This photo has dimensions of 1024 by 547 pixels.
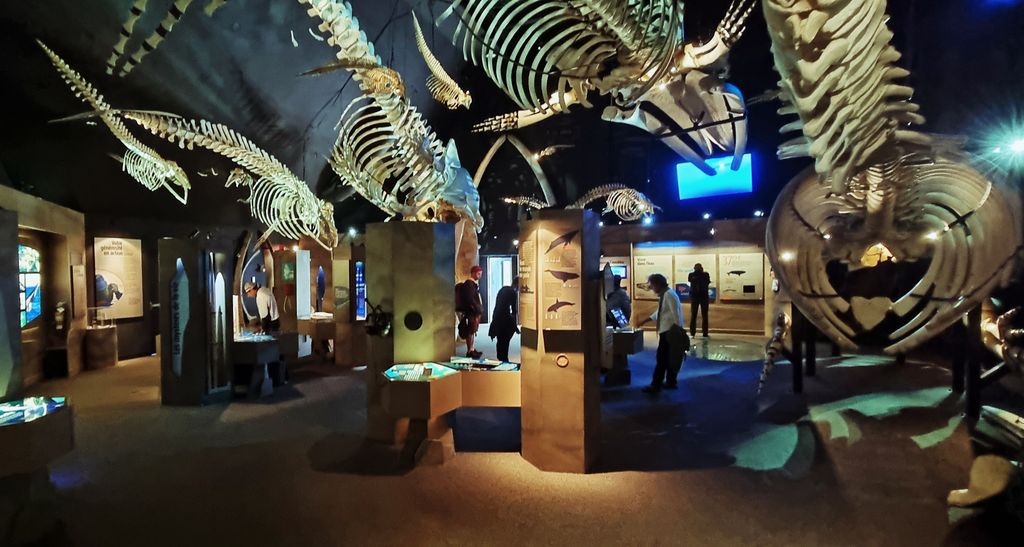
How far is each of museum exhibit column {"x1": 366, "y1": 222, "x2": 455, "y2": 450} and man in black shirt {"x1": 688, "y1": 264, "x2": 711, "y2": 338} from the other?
793 cm

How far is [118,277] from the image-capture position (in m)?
9.27

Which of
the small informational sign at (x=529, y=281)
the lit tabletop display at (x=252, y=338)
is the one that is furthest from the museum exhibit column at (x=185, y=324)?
the small informational sign at (x=529, y=281)

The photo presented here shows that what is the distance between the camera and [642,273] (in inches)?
501

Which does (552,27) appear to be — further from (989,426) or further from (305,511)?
(989,426)

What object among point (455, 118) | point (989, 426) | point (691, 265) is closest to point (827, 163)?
point (989, 426)

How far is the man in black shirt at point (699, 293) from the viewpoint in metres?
11.1

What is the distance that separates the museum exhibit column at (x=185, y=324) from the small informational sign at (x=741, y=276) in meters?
10.4

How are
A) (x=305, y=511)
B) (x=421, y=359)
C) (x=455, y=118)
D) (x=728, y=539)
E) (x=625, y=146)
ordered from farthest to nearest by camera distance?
1. (x=455, y=118)
2. (x=625, y=146)
3. (x=421, y=359)
4. (x=305, y=511)
5. (x=728, y=539)

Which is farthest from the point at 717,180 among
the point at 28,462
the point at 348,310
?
the point at 28,462

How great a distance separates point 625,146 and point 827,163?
1151cm

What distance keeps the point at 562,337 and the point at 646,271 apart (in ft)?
30.3

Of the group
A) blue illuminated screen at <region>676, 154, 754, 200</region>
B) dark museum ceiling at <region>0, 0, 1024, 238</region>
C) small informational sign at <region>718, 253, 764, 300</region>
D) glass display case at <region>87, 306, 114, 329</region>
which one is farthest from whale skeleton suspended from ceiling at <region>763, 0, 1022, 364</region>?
glass display case at <region>87, 306, 114, 329</region>

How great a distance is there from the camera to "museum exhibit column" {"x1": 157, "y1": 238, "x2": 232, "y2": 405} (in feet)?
20.0

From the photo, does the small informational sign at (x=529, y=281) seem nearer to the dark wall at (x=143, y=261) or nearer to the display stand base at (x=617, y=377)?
the display stand base at (x=617, y=377)
